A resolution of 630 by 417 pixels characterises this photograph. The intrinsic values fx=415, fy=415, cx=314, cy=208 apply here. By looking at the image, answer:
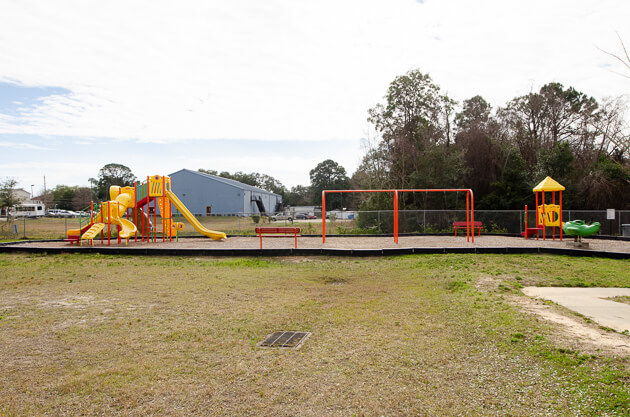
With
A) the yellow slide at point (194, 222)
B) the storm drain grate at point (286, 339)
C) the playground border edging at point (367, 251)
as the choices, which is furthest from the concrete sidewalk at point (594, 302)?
the yellow slide at point (194, 222)

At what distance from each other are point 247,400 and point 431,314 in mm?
3720

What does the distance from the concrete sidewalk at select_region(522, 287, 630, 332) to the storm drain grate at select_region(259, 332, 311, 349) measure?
4021 millimetres

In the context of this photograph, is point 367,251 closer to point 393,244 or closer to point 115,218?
point 393,244

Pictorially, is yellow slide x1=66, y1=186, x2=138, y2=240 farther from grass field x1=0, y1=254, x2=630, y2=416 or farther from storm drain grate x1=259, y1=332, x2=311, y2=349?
storm drain grate x1=259, y1=332, x2=311, y2=349

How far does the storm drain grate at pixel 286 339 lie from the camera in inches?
202

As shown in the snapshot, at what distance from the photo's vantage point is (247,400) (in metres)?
3.65

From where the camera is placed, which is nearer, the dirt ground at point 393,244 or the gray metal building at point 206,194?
the dirt ground at point 393,244

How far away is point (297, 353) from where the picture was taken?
4.82 meters

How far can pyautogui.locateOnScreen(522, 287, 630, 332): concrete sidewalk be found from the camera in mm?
5738

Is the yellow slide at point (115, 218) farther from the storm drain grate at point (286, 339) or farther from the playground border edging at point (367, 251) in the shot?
the storm drain grate at point (286, 339)

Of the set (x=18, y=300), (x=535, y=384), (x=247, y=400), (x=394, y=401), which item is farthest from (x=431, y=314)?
(x=18, y=300)

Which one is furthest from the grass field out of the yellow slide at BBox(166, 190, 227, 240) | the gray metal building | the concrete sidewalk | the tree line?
the gray metal building

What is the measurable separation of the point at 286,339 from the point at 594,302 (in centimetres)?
527

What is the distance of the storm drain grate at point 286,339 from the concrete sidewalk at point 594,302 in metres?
4.02
